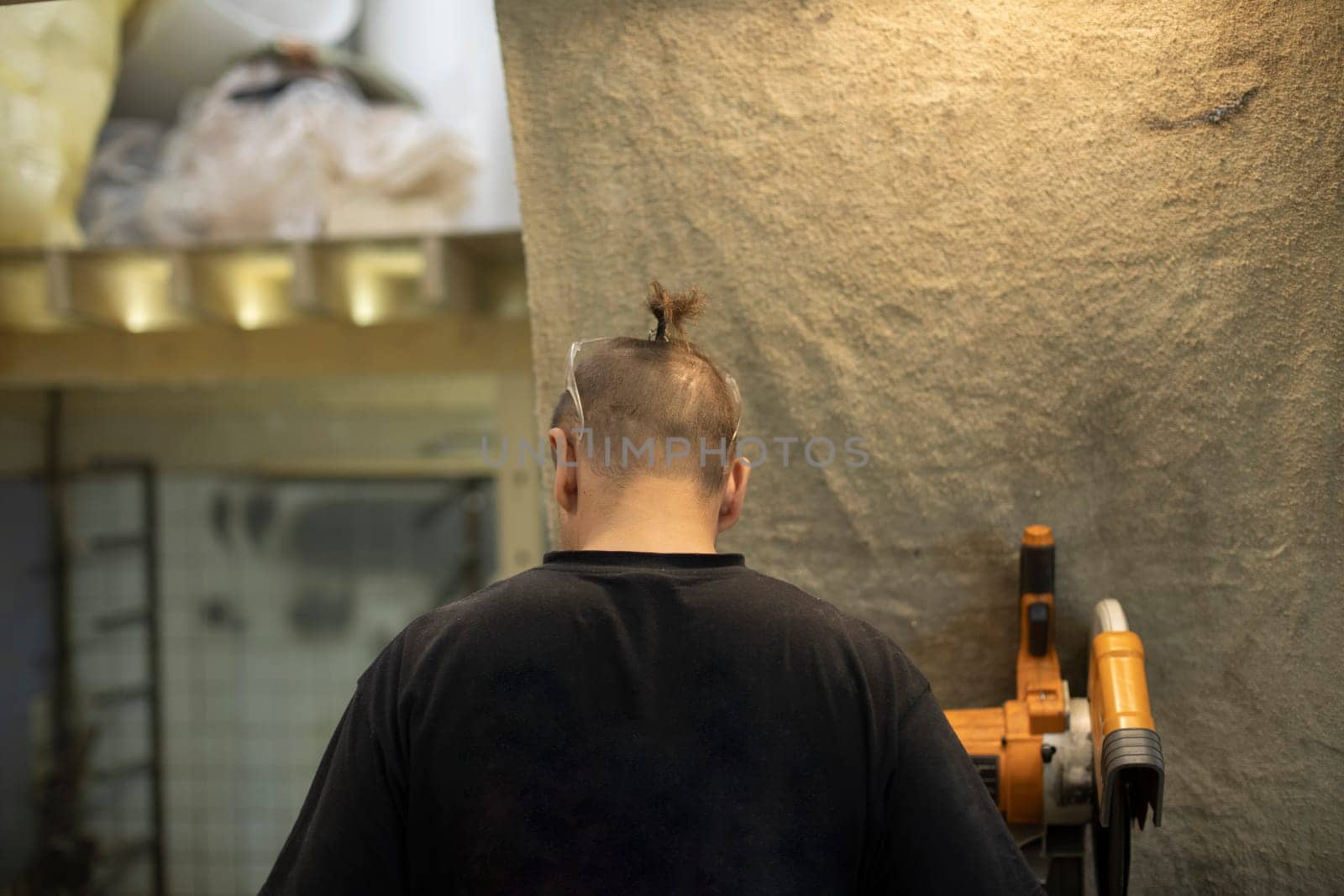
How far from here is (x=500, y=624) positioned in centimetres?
91

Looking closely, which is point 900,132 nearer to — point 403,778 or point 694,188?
point 694,188

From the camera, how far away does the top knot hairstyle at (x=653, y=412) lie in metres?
0.98

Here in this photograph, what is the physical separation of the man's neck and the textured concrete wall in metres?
0.49

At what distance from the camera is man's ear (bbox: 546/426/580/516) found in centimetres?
102

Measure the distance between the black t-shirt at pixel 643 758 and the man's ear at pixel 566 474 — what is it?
10 centimetres

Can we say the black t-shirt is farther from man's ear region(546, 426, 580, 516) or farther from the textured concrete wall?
the textured concrete wall

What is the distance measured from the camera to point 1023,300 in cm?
138

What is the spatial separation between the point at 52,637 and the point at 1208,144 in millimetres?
3692

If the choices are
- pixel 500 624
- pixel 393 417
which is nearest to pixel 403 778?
pixel 500 624

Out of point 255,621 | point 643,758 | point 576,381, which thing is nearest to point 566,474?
point 576,381

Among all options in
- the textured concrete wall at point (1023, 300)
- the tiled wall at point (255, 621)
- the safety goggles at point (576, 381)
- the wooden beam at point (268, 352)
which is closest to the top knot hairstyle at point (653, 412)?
the safety goggles at point (576, 381)

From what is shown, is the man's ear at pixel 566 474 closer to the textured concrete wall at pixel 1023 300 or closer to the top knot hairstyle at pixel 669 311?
the top knot hairstyle at pixel 669 311

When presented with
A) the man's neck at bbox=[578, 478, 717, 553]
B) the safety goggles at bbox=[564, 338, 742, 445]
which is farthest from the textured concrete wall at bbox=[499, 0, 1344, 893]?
the man's neck at bbox=[578, 478, 717, 553]

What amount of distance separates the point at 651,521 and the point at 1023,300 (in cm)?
71
